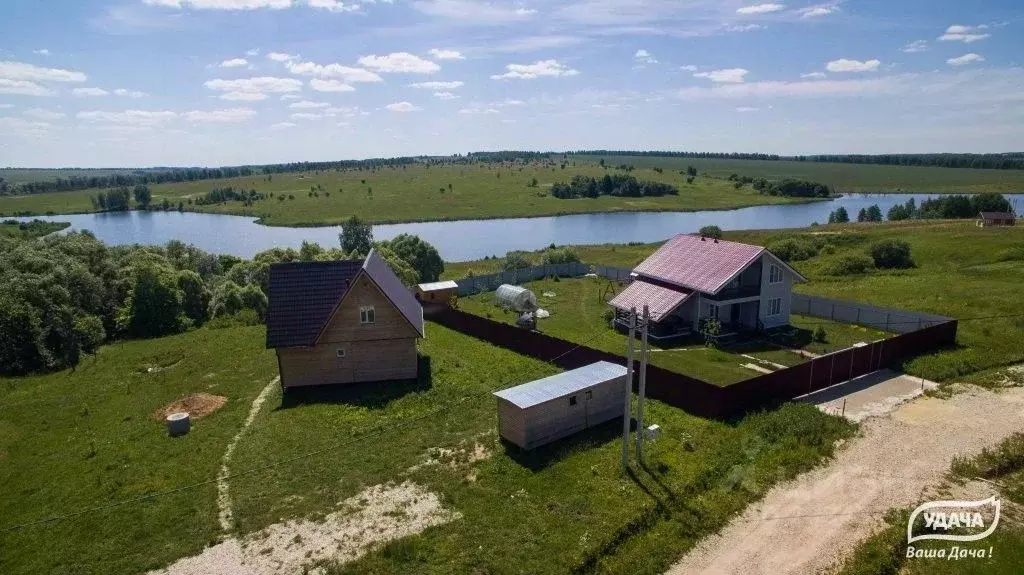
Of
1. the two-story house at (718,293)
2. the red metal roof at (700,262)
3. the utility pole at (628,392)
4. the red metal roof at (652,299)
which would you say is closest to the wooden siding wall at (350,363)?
the utility pole at (628,392)

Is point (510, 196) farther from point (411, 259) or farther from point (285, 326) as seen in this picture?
point (285, 326)

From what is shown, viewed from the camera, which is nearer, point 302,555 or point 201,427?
point 302,555

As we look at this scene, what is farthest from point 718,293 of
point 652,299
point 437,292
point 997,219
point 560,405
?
point 997,219

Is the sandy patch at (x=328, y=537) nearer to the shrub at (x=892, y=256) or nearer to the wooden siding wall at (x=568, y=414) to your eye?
the wooden siding wall at (x=568, y=414)

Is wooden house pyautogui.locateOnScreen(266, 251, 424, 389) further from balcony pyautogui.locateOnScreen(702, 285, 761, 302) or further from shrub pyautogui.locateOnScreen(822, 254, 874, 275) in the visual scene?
shrub pyautogui.locateOnScreen(822, 254, 874, 275)

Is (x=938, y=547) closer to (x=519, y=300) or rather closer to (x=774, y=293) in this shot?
(x=774, y=293)

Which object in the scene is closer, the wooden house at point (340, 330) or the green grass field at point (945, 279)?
the wooden house at point (340, 330)

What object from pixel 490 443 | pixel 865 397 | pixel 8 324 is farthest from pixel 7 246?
pixel 865 397

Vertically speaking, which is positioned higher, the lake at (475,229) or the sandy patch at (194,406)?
the lake at (475,229)
